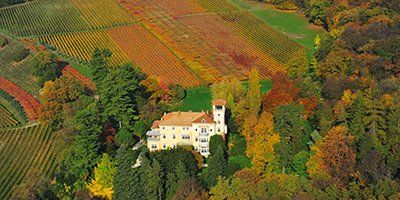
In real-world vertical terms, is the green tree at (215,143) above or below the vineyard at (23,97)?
below

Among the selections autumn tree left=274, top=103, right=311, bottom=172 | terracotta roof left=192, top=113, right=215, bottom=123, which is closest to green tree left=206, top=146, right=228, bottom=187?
terracotta roof left=192, top=113, right=215, bottom=123

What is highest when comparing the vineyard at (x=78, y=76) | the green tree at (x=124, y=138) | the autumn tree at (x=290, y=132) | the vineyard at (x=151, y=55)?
the vineyard at (x=151, y=55)

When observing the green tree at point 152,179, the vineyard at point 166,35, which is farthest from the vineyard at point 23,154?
the vineyard at point 166,35

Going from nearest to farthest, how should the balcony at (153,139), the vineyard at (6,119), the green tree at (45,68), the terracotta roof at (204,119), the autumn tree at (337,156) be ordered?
1. the autumn tree at (337,156)
2. the terracotta roof at (204,119)
3. the balcony at (153,139)
4. the vineyard at (6,119)
5. the green tree at (45,68)

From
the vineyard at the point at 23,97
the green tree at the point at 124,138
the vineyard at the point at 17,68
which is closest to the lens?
the green tree at the point at 124,138

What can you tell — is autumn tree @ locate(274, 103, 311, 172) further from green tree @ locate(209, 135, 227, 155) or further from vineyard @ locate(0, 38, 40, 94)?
vineyard @ locate(0, 38, 40, 94)

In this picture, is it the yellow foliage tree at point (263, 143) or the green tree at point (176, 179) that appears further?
the yellow foliage tree at point (263, 143)

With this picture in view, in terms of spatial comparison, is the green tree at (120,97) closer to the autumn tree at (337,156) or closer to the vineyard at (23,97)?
the vineyard at (23,97)

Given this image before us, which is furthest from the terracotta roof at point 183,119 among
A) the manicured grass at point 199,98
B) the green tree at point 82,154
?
the manicured grass at point 199,98
